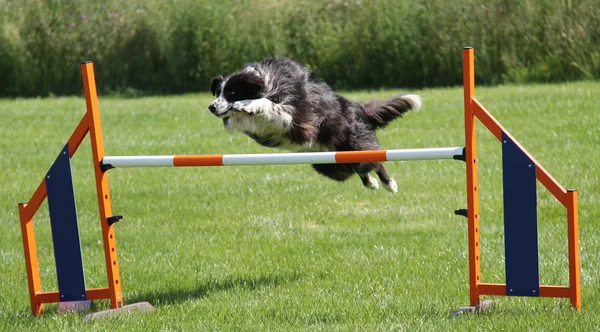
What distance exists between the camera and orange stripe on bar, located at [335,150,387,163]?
15.2 feet

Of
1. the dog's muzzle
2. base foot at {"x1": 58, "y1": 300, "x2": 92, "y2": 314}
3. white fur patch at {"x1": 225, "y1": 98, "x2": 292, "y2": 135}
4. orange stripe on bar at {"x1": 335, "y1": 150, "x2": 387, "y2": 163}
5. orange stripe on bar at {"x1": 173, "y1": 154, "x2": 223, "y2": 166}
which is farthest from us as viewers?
white fur patch at {"x1": 225, "y1": 98, "x2": 292, "y2": 135}

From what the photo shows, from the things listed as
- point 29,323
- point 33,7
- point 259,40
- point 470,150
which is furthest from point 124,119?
point 470,150

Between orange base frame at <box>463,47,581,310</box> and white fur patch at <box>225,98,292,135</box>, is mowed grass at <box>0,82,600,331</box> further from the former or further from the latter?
white fur patch at <box>225,98,292,135</box>

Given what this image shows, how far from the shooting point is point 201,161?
16.0 ft

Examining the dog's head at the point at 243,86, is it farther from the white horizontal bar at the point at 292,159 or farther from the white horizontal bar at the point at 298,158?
the white horizontal bar at the point at 292,159

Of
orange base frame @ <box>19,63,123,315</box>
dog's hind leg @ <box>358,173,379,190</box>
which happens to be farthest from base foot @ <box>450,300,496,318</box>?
dog's hind leg @ <box>358,173,379,190</box>

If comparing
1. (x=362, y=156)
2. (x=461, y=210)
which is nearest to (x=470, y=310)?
(x=461, y=210)

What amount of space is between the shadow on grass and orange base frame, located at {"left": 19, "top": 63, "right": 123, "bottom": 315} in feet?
1.19

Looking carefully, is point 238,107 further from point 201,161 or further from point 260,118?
point 201,161

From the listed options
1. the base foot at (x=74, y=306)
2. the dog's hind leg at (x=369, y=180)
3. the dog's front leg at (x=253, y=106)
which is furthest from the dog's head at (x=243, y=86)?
the base foot at (x=74, y=306)

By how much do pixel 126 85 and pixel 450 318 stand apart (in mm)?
12539

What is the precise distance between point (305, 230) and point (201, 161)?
7.60ft

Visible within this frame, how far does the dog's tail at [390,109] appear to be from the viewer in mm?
6582

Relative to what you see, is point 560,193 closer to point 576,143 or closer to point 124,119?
point 576,143
